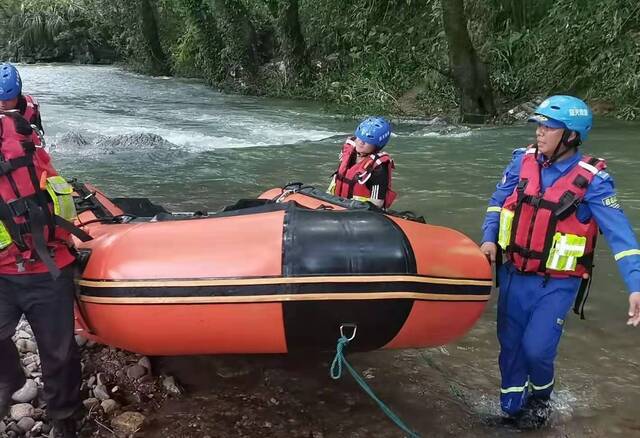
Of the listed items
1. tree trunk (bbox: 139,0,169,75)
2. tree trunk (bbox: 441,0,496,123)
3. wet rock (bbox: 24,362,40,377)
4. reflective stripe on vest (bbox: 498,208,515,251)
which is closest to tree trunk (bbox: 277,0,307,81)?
tree trunk (bbox: 441,0,496,123)

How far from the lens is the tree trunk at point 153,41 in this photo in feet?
80.9

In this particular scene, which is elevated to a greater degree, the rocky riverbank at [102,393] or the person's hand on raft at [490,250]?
the person's hand on raft at [490,250]

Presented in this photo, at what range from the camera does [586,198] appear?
8.68ft

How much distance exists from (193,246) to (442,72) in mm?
10379

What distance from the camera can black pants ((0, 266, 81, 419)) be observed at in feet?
8.55

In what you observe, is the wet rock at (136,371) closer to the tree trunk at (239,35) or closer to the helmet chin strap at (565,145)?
the helmet chin strap at (565,145)

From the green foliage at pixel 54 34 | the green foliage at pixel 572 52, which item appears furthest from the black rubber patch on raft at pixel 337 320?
the green foliage at pixel 54 34

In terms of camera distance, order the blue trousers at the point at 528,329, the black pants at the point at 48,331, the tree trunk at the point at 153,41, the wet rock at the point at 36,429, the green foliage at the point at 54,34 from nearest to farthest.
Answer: the black pants at the point at 48,331, the blue trousers at the point at 528,329, the wet rock at the point at 36,429, the tree trunk at the point at 153,41, the green foliage at the point at 54,34

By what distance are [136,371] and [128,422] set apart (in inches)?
16.0

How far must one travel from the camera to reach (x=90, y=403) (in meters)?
3.05

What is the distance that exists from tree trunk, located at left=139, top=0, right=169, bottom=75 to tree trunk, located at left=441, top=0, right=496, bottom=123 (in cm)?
1572

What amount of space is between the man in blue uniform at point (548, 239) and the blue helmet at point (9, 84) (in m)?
2.26

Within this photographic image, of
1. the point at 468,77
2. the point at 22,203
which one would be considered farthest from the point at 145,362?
the point at 468,77

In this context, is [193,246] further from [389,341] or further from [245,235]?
[389,341]
